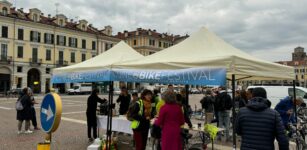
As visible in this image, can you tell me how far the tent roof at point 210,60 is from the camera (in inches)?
231

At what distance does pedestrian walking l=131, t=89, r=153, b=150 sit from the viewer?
702 centimetres

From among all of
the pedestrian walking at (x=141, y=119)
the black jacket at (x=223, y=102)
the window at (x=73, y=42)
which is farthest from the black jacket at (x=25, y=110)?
the window at (x=73, y=42)

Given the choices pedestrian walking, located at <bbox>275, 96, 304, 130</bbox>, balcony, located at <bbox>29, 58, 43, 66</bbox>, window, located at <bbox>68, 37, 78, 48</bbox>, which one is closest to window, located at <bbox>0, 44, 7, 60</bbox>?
balcony, located at <bbox>29, 58, 43, 66</bbox>

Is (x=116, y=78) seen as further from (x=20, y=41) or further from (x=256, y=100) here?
(x=20, y=41)

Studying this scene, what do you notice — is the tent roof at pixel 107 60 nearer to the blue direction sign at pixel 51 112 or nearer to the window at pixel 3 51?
the blue direction sign at pixel 51 112

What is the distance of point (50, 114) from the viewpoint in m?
4.49

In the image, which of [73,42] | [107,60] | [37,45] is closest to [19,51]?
[37,45]

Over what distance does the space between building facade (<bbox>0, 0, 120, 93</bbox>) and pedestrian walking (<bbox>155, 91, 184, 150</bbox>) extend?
49059mm

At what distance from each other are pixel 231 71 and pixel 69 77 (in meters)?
4.67

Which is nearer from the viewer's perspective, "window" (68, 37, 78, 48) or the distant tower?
"window" (68, 37, 78, 48)

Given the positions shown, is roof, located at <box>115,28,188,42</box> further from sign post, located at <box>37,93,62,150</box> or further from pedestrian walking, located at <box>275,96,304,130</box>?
sign post, located at <box>37,93,62,150</box>

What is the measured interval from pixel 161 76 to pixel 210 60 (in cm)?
106

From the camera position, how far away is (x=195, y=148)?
6.82m

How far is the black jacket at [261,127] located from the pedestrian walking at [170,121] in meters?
1.78
